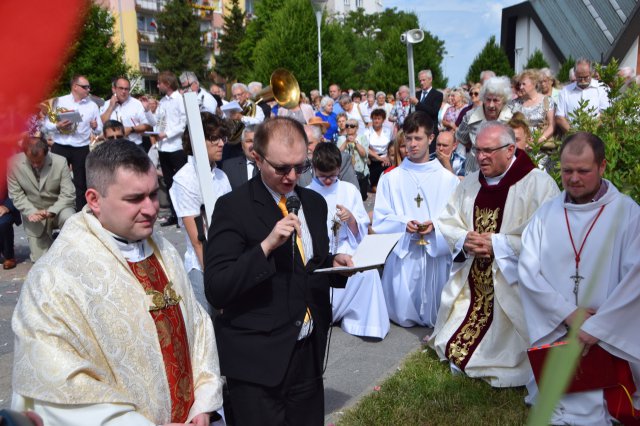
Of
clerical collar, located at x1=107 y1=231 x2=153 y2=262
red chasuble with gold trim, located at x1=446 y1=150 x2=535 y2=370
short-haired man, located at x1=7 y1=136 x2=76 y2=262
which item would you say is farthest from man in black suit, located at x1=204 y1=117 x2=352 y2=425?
short-haired man, located at x1=7 y1=136 x2=76 y2=262

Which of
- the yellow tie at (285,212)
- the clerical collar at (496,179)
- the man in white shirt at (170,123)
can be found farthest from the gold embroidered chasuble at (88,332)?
the man in white shirt at (170,123)

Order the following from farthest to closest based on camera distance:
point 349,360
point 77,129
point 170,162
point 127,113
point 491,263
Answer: point 127,113, point 170,162, point 77,129, point 349,360, point 491,263

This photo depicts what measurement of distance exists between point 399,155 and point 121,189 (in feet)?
19.8

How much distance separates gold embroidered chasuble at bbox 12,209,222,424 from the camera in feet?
6.84

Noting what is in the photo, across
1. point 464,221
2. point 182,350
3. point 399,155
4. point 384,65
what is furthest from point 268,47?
point 182,350

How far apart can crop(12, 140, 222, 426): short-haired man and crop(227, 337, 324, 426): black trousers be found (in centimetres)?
39

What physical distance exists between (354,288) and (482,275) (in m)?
1.54

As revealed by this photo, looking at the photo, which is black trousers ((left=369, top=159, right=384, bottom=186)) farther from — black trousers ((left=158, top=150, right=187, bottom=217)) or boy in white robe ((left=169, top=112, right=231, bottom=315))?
boy in white robe ((left=169, top=112, right=231, bottom=315))

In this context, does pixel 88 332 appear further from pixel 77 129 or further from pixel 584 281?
pixel 77 129

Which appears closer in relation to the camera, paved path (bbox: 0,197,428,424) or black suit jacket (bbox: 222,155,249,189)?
paved path (bbox: 0,197,428,424)

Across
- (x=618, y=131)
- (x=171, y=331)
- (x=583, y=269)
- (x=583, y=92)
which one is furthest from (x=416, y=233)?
(x=171, y=331)

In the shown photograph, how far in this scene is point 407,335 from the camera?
6.44 metres

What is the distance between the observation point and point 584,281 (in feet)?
14.2

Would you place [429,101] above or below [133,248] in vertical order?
above
